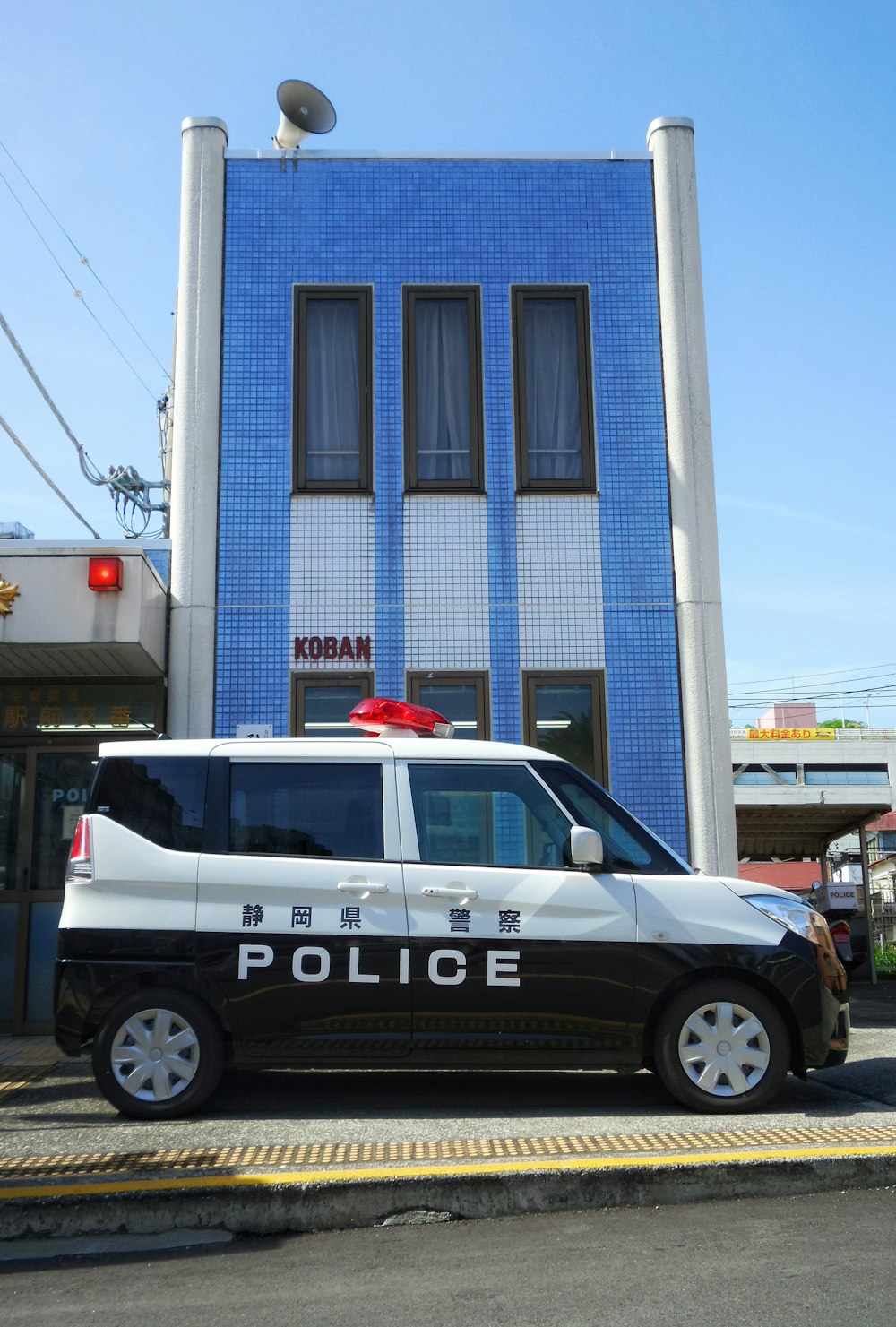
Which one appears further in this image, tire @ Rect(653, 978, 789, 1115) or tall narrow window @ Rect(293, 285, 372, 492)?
tall narrow window @ Rect(293, 285, 372, 492)

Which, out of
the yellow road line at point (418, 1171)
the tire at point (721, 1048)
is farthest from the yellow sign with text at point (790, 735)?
the yellow road line at point (418, 1171)

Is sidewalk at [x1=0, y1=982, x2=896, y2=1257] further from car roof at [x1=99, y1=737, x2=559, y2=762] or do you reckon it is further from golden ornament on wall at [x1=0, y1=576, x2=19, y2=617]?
golden ornament on wall at [x1=0, y1=576, x2=19, y2=617]

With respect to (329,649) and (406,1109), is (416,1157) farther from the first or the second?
(329,649)

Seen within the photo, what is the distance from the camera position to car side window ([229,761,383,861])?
23.7 ft

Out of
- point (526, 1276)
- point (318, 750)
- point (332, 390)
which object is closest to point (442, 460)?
point (332, 390)

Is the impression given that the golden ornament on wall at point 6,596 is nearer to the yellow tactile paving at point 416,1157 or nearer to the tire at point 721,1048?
the yellow tactile paving at point 416,1157

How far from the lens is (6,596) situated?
973 cm

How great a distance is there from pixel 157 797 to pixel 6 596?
10.3 ft

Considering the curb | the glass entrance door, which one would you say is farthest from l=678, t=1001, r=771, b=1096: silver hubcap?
the glass entrance door

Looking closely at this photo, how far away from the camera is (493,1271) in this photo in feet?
14.8

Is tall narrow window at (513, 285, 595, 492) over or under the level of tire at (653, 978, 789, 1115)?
over

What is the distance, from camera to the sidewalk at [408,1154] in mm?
5023

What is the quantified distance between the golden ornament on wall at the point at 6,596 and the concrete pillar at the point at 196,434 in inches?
62.1

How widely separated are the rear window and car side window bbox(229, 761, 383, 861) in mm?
194
